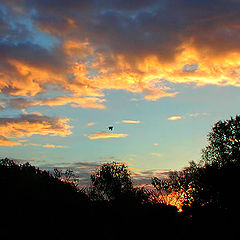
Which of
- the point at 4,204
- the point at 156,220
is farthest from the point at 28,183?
the point at 156,220

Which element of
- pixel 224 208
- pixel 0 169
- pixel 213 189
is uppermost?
pixel 0 169

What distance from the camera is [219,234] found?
41.9m

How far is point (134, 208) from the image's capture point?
50875 mm

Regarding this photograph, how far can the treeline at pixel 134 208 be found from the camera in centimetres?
3106

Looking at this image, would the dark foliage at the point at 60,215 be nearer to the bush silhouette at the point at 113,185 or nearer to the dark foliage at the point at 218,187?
the dark foliage at the point at 218,187

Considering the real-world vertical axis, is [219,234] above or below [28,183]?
below

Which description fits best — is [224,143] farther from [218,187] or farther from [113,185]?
[113,185]

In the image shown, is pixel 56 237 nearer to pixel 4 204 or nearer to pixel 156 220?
pixel 4 204

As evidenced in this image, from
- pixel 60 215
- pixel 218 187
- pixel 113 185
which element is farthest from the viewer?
pixel 113 185

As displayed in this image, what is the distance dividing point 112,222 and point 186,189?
21172 mm

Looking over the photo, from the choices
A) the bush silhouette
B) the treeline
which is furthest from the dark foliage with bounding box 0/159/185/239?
the bush silhouette

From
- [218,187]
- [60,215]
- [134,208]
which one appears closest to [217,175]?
[218,187]

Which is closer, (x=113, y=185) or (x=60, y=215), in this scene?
(x=60, y=215)

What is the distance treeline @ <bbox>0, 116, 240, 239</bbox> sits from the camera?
1223 inches
